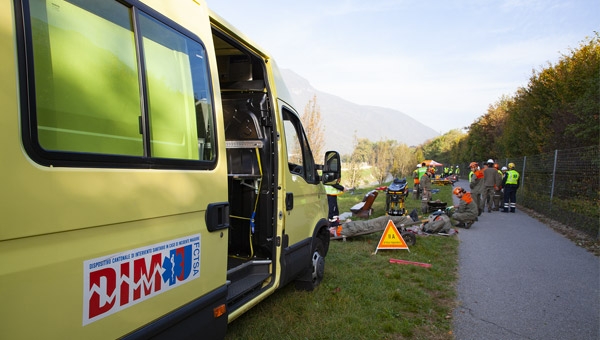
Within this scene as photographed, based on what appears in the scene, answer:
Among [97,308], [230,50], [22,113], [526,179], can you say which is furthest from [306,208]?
[526,179]

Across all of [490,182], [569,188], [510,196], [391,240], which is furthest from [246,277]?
[510,196]

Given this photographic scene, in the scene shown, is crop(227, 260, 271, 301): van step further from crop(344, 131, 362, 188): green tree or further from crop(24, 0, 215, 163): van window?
crop(344, 131, 362, 188): green tree

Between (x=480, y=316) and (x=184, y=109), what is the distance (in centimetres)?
400

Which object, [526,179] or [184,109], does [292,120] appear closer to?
[184,109]

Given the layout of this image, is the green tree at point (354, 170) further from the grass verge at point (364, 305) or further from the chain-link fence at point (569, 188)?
the grass verge at point (364, 305)

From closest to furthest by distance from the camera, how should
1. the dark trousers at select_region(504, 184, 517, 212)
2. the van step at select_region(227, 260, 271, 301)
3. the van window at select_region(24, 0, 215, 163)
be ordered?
the van window at select_region(24, 0, 215, 163) → the van step at select_region(227, 260, 271, 301) → the dark trousers at select_region(504, 184, 517, 212)

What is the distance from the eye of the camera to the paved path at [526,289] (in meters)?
4.12

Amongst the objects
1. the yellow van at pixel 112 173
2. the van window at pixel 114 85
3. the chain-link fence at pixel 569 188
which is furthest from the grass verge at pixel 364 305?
the chain-link fence at pixel 569 188

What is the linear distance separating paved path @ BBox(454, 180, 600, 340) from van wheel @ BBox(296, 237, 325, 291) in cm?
174

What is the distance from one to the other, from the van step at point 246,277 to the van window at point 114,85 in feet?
4.59

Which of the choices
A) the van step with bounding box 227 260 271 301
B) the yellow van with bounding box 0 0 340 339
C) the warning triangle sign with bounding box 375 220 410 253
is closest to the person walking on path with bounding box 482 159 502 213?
the warning triangle sign with bounding box 375 220 410 253

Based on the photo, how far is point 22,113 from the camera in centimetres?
160

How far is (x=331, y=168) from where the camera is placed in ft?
17.2

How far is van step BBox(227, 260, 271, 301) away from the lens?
354cm
